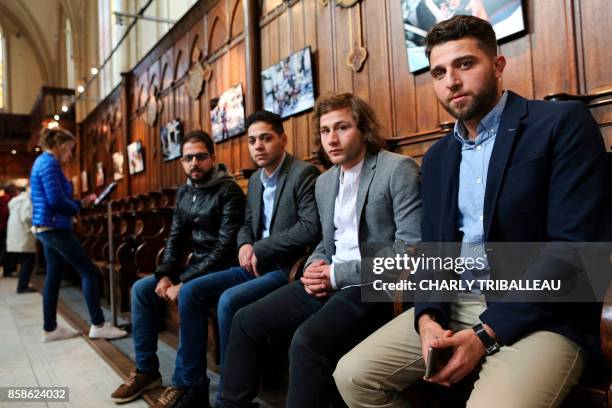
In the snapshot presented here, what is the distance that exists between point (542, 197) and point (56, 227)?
329 cm

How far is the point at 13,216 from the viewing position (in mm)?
5668

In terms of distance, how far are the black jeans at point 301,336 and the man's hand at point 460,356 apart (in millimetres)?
459

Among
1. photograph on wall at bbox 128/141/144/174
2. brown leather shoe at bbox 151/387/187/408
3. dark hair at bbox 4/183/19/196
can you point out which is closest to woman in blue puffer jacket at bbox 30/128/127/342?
brown leather shoe at bbox 151/387/187/408

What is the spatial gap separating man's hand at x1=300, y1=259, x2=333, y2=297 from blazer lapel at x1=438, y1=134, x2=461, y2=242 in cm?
52

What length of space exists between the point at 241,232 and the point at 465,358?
62.2 inches

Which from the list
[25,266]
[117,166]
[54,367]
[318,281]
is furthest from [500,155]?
[117,166]

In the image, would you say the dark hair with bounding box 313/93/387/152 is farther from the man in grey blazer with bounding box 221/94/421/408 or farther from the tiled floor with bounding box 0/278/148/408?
the tiled floor with bounding box 0/278/148/408

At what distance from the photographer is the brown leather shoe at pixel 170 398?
2.04 metres

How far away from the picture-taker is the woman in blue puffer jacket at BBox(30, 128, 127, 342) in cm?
339

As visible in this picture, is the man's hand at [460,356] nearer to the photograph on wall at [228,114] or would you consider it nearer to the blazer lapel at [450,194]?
the blazer lapel at [450,194]

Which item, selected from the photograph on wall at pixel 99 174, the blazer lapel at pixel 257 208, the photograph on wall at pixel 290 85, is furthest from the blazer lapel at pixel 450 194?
the photograph on wall at pixel 99 174

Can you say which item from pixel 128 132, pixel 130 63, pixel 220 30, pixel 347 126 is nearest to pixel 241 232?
pixel 347 126

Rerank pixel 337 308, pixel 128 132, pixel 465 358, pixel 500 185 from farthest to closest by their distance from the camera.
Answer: pixel 128 132 < pixel 337 308 < pixel 500 185 < pixel 465 358

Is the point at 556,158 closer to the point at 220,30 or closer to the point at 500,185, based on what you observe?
the point at 500,185
